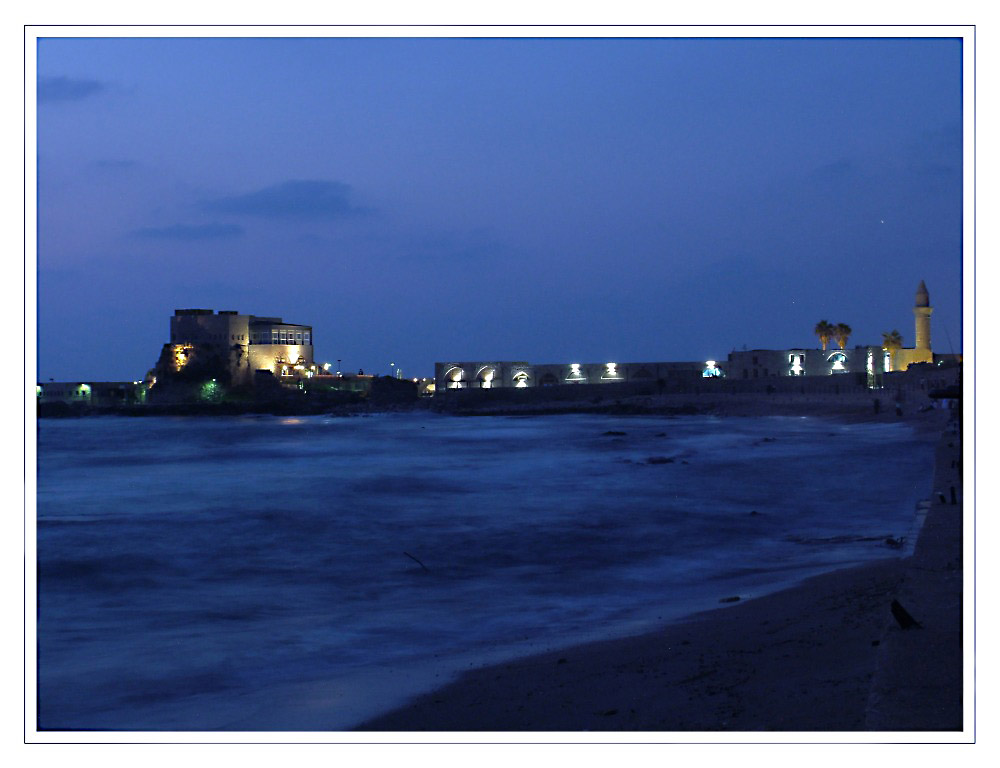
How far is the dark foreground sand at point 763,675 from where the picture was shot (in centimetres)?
285

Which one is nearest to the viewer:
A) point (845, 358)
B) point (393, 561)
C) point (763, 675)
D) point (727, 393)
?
point (763, 675)

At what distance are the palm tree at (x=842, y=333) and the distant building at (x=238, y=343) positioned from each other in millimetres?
31491

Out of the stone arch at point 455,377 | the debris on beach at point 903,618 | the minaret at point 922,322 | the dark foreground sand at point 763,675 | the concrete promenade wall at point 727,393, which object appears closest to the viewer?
the dark foreground sand at point 763,675

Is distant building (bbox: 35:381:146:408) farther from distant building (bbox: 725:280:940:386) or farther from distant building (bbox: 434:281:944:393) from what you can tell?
distant building (bbox: 725:280:940:386)

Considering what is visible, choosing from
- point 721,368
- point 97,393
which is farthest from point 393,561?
point 97,393

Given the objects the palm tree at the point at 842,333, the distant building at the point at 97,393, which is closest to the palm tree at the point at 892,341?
the palm tree at the point at 842,333

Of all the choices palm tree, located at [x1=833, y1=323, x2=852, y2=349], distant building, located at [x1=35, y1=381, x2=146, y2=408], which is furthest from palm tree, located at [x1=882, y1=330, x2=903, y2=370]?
distant building, located at [x1=35, y1=381, x2=146, y2=408]

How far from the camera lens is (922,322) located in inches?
1800

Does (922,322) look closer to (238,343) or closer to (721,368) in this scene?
(721,368)

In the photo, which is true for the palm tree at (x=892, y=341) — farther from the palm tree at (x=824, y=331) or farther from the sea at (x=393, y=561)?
the sea at (x=393, y=561)

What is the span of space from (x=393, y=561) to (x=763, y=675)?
599 centimetres
